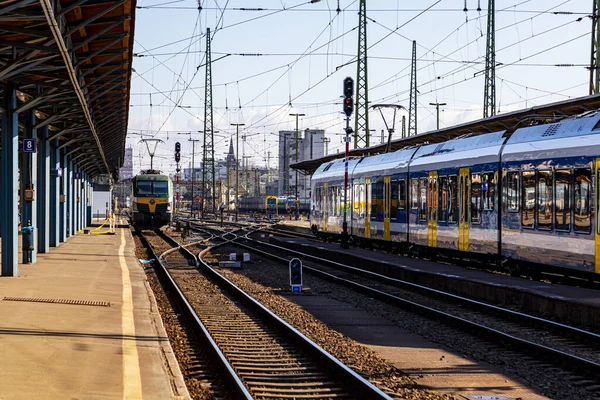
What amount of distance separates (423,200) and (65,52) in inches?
539

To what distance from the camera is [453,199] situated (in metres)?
22.7

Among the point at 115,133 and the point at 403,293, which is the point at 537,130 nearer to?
the point at 403,293

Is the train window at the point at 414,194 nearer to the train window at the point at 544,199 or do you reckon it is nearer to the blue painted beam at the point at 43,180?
the train window at the point at 544,199

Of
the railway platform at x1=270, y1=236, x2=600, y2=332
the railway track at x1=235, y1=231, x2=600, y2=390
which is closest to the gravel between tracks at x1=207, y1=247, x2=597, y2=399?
the railway track at x1=235, y1=231, x2=600, y2=390

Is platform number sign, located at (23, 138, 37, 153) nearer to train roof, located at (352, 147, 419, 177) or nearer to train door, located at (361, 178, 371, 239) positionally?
train roof, located at (352, 147, 419, 177)

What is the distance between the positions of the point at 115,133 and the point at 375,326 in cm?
2469

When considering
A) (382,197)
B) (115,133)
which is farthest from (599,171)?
(115,133)

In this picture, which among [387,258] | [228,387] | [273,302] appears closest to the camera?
[228,387]

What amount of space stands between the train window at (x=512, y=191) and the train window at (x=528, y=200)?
39 centimetres

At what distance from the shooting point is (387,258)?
84.7 ft

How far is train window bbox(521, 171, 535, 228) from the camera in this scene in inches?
715

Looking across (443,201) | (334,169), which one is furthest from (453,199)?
(334,169)

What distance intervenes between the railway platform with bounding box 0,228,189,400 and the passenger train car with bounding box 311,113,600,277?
8.23 m

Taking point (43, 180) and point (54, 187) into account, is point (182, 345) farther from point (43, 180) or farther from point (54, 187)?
point (54, 187)
